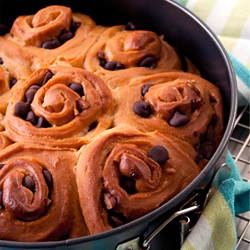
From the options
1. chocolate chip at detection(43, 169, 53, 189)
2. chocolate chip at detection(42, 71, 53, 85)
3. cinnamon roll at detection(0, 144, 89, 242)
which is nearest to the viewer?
cinnamon roll at detection(0, 144, 89, 242)

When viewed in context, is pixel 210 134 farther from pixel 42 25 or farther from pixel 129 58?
pixel 42 25

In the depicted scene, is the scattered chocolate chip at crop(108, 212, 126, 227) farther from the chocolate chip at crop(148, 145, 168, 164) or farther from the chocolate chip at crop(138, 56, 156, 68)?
the chocolate chip at crop(138, 56, 156, 68)

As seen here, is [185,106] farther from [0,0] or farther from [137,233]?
[0,0]

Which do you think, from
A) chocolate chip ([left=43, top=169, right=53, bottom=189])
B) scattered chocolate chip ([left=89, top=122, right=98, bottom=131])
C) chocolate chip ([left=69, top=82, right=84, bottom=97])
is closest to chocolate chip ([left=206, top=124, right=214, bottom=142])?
scattered chocolate chip ([left=89, top=122, right=98, bottom=131])

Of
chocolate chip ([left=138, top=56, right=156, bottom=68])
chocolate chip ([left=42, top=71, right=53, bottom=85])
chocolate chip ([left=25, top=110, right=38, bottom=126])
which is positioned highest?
chocolate chip ([left=138, top=56, right=156, bottom=68])

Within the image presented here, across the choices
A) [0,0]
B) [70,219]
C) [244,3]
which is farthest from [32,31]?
[244,3]

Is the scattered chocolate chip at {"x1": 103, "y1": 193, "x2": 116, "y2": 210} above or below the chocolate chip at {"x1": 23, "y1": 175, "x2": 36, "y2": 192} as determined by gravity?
above

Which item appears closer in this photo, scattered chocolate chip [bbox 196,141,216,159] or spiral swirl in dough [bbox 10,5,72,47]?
scattered chocolate chip [bbox 196,141,216,159]
